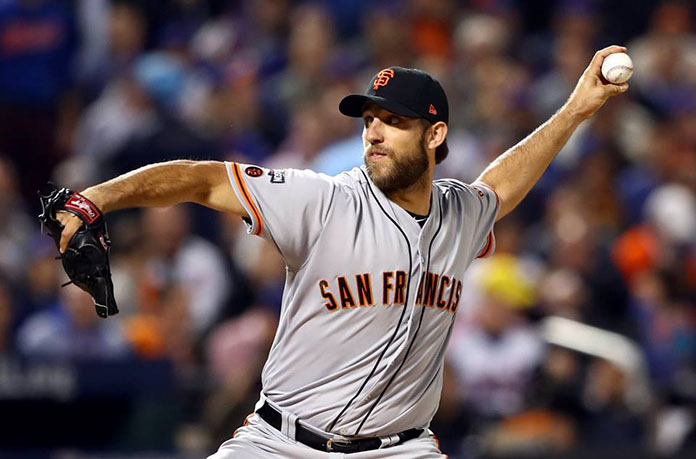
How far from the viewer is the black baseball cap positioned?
4.75 metres

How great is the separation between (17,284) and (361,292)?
4.59 m

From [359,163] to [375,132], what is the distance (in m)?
2.63

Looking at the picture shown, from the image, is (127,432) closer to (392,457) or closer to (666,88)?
(392,457)

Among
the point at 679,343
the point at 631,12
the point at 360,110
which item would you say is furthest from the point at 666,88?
the point at 360,110

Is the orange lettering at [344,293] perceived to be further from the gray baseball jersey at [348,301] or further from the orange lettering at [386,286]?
the orange lettering at [386,286]

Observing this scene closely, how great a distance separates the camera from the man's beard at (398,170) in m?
4.81

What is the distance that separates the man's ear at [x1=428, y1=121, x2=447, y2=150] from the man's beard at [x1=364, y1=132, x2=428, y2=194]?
8cm

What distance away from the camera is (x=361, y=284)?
15.3ft

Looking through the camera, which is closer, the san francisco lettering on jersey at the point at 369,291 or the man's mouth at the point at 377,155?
the san francisco lettering on jersey at the point at 369,291

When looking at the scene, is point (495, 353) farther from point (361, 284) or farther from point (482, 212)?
point (361, 284)

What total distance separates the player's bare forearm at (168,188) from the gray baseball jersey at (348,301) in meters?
0.06

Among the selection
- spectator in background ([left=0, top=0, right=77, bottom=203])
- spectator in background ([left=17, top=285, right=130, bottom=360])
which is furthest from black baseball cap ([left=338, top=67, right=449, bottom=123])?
spectator in background ([left=0, top=0, right=77, bottom=203])

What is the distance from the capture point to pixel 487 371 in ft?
26.2

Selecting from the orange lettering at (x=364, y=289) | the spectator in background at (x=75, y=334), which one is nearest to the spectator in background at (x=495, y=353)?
the spectator in background at (x=75, y=334)
